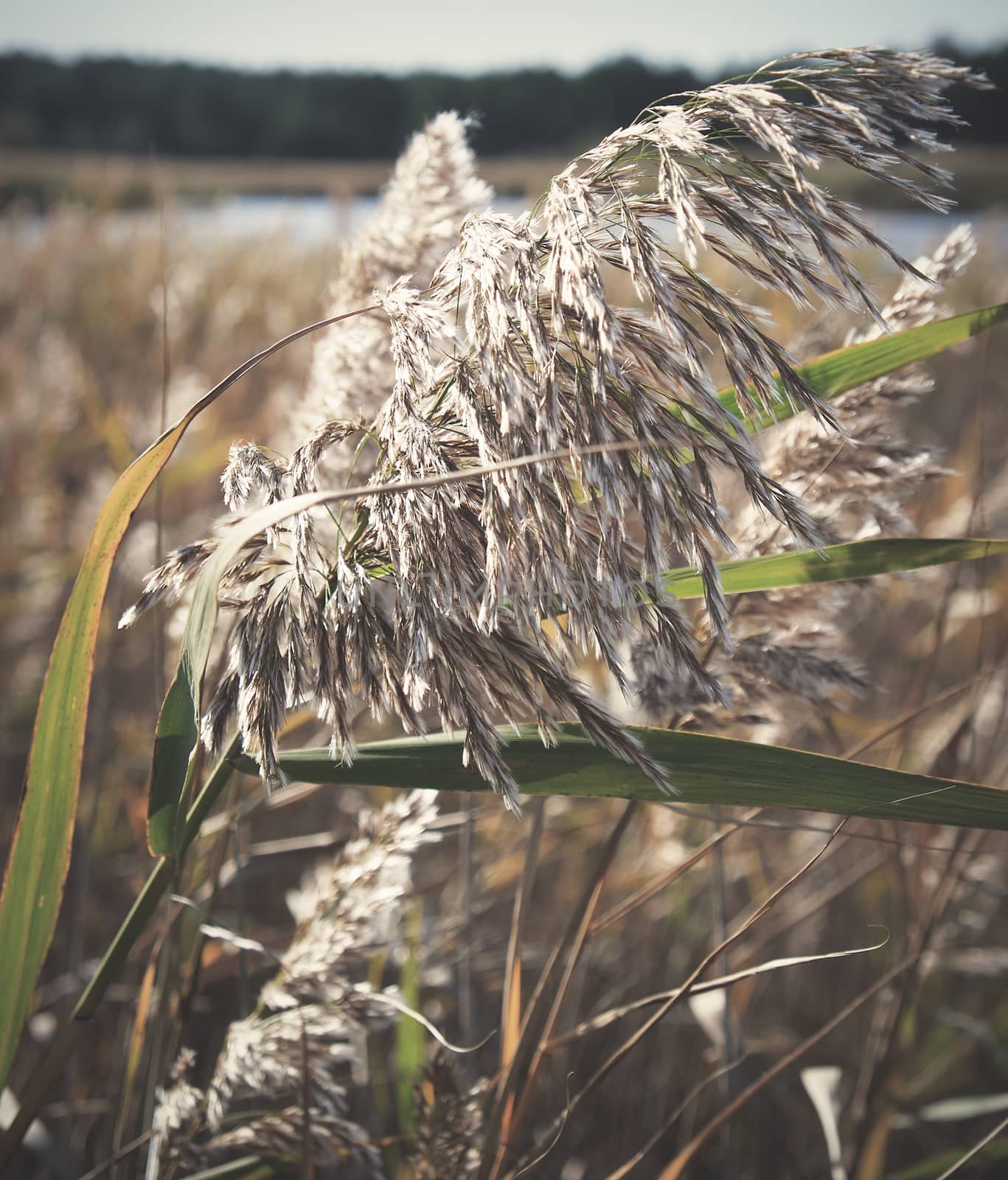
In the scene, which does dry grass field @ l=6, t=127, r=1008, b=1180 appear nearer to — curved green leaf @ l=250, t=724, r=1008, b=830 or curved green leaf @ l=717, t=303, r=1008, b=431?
curved green leaf @ l=250, t=724, r=1008, b=830

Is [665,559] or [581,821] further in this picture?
[581,821]

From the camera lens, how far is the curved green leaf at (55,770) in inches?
26.6

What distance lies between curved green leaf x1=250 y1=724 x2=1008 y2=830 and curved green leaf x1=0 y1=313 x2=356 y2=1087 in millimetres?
174

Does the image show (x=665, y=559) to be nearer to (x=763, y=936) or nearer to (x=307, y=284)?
(x=763, y=936)

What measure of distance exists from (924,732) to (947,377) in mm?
4680

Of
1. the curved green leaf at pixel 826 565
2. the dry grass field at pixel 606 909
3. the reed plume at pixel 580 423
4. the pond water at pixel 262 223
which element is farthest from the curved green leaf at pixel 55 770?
the pond water at pixel 262 223

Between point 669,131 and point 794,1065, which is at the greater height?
point 669,131

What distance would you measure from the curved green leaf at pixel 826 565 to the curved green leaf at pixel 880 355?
0.13 metres

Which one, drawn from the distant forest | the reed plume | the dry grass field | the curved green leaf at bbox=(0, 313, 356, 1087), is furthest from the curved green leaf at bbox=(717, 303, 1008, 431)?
the distant forest

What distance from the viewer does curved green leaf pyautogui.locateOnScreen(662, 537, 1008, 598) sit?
705 millimetres

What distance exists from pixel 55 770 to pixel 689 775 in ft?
1.89

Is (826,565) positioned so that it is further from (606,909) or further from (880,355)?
(606,909)

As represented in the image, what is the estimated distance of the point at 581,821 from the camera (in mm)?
1906

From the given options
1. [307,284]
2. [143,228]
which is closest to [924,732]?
[307,284]
